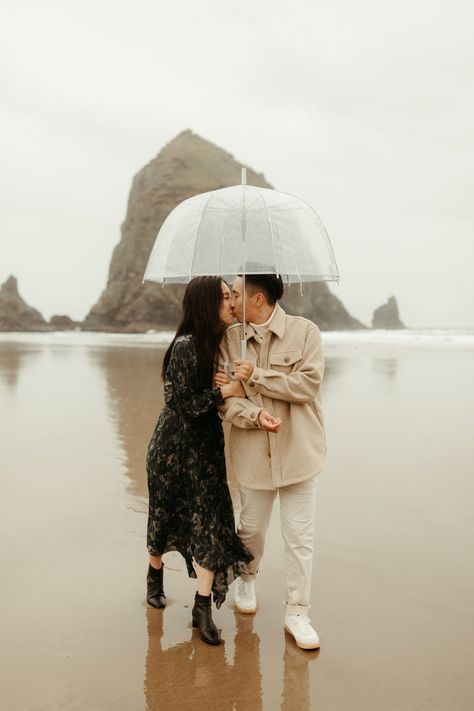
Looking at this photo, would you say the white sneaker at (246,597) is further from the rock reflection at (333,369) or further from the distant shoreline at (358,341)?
the distant shoreline at (358,341)

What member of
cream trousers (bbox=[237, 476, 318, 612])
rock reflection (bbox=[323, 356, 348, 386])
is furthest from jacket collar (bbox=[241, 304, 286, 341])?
rock reflection (bbox=[323, 356, 348, 386])

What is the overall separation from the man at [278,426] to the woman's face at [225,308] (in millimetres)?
44

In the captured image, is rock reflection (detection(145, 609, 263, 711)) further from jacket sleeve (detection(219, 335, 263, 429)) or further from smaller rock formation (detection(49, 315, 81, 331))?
smaller rock formation (detection(49, 315, 81, 331))

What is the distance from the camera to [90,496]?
5.39 metres

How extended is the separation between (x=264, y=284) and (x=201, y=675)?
6.29 feet

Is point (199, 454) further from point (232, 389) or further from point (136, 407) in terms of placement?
point (136, 407)

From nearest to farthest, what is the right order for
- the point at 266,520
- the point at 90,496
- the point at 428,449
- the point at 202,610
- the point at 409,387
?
the point at 202,610 → the point at 266,520 → the point at 90,496 → the point at 428,449 → the point at 409,387

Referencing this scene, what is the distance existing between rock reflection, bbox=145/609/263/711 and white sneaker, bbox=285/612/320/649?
191 mm

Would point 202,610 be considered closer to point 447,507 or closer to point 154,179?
point 447,507

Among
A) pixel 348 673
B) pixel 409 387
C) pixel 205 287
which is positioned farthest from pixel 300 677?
pixel 409 387

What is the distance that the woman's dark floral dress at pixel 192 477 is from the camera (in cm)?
325

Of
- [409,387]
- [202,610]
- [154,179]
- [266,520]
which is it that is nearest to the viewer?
[202,610]

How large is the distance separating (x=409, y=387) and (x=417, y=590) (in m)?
9.06

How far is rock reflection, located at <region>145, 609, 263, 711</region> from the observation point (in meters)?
2.67
